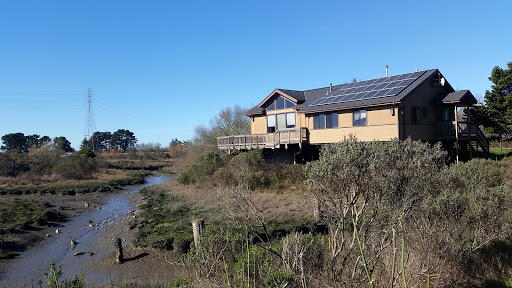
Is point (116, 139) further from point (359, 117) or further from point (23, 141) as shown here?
point (359, 117)

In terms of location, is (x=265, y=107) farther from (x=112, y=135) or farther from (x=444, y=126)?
(x=112, y=135)

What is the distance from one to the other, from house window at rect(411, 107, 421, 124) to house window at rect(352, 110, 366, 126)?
2779 mm

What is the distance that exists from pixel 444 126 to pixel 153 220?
18.7 metres

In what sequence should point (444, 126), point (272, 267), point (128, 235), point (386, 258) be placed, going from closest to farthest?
point (272, 267) → point (386, 258) → point (128, 235) → point (444, 126)

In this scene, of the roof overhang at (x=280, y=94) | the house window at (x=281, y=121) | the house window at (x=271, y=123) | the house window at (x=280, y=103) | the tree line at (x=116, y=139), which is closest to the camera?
the roof overhang at (x=280, y=94)

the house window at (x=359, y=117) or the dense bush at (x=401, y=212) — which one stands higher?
the house window at (x=359, y=117)

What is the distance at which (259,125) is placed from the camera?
31.2 m

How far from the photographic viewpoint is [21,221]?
21.2m

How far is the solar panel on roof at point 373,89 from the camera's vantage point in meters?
A: 22.3

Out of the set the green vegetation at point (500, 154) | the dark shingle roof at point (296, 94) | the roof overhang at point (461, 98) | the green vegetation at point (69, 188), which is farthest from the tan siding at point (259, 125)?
the green vegetation at point (69, 188)

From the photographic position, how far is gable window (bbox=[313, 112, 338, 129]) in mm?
24375

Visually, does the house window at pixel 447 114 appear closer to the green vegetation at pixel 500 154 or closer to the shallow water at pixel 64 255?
the green vegetation at pixel 500 154

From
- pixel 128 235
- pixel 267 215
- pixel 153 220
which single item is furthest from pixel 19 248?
pixel 267 215

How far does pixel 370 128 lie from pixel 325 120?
11.5 feet
